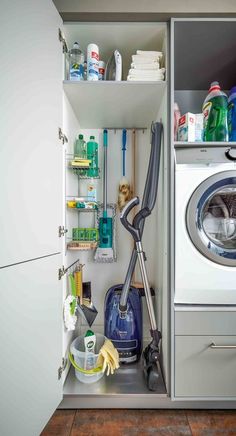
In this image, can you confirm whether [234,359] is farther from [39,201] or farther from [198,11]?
[198,11]

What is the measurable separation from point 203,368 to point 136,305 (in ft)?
1.58

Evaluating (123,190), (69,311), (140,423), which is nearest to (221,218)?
(123,190)

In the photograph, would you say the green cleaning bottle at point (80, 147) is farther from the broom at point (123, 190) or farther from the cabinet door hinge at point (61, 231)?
the cabinet door hinge at point (61, 231)

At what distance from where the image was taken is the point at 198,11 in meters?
1.01

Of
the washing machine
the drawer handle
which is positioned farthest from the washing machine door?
the drawer handle

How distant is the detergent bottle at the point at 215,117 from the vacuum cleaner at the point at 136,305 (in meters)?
0.24

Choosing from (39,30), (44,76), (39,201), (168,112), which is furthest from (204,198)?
(39,30)

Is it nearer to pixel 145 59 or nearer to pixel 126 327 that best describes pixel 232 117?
pixel 145 59

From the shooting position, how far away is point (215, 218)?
1.18 meters

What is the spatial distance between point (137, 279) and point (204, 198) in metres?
0.79

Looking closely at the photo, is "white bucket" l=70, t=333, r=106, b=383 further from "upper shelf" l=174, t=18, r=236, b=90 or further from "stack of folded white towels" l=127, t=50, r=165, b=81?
"upper shelf" l=174, t=18, r=236, b=90

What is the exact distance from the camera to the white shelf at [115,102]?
1128mm

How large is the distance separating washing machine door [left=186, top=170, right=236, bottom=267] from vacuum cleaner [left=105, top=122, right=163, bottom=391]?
25cm

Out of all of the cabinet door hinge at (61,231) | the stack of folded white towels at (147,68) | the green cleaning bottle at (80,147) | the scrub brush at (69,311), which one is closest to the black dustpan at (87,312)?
the scrub brush at (69,311)
